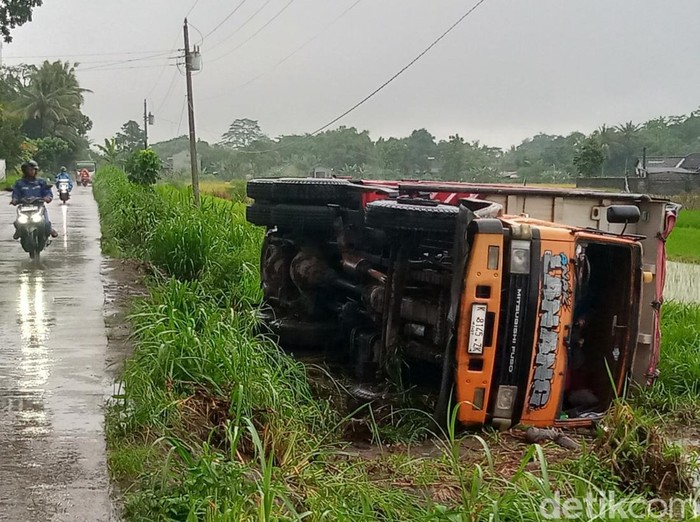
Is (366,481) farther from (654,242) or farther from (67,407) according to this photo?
(654,242)

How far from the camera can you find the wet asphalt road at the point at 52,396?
390 cm

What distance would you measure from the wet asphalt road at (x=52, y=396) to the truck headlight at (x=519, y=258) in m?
2.53

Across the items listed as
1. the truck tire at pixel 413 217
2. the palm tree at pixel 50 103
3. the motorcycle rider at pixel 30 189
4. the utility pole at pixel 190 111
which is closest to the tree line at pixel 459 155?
the utility pole at pixel 190 111

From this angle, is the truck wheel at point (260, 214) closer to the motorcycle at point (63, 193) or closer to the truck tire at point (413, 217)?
the truck tire at point (413, 217)

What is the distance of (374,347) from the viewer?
612 centimetres

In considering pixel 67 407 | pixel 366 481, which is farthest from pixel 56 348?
pixel 366 481

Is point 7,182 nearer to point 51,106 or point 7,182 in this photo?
point 7,182

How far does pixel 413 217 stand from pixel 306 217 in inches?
61.7

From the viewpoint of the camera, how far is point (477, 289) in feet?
16.7

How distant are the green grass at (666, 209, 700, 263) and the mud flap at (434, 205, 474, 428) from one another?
10.8 metres

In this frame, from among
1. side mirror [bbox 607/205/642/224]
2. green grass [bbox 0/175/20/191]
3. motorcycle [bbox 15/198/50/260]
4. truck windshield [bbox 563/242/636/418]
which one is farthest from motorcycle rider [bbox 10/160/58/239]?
green grass [bbox 0/175/20/191]

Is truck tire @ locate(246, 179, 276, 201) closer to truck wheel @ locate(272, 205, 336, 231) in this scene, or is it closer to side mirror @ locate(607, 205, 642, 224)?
truck wheel @ locate(272, 205, 336, 231)

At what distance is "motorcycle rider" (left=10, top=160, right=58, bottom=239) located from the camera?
13094 millimetres

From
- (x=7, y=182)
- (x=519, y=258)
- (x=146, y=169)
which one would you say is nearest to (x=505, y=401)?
(x=519, y=258)
